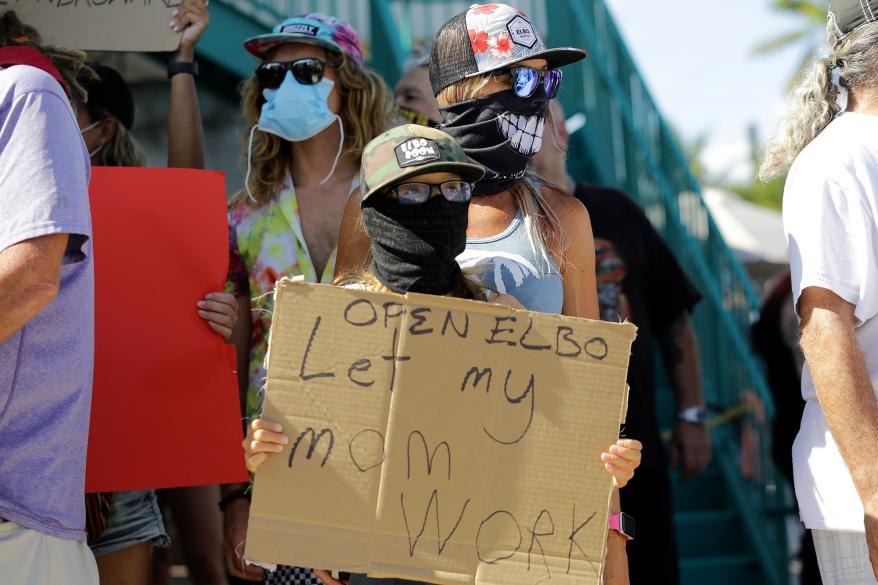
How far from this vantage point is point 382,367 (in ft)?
8.01

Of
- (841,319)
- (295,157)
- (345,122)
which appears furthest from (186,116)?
(841,319)

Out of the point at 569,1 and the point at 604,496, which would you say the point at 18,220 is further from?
the point at 569,1

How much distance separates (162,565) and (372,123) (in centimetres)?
164

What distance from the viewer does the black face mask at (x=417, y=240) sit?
257 cm

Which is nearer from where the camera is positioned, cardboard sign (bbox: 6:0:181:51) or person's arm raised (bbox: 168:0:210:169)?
cardboard sign (bbox: 6:0:181:51)

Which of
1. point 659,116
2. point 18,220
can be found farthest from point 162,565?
point 659,116

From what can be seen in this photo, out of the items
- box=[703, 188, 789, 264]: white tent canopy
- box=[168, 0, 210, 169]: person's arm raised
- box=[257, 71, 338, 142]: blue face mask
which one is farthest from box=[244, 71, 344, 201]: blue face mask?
box=[703, 188, 789, 264]: white tent canopy

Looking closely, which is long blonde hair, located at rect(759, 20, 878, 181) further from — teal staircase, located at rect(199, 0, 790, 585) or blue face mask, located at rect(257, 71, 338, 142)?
teal staircase, located at rect(199, 0, 790, 585)

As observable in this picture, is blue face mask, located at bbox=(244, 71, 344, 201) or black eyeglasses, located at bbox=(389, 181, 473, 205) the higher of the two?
blue face mask, located at bbox=(244, 71, 344, 201)

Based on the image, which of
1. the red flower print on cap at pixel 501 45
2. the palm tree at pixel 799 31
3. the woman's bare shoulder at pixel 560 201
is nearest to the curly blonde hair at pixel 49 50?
the red flower print on cap at pixel 501 45

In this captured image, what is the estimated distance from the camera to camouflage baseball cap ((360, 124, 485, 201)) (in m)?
2.53

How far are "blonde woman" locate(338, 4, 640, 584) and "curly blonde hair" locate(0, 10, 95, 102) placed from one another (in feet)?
3.21

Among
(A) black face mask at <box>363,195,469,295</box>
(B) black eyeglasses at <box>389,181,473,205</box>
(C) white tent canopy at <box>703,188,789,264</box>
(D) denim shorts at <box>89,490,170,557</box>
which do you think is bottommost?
(D) denim shorts at <box>89,490,170,557</box>

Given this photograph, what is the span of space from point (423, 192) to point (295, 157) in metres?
1.46
